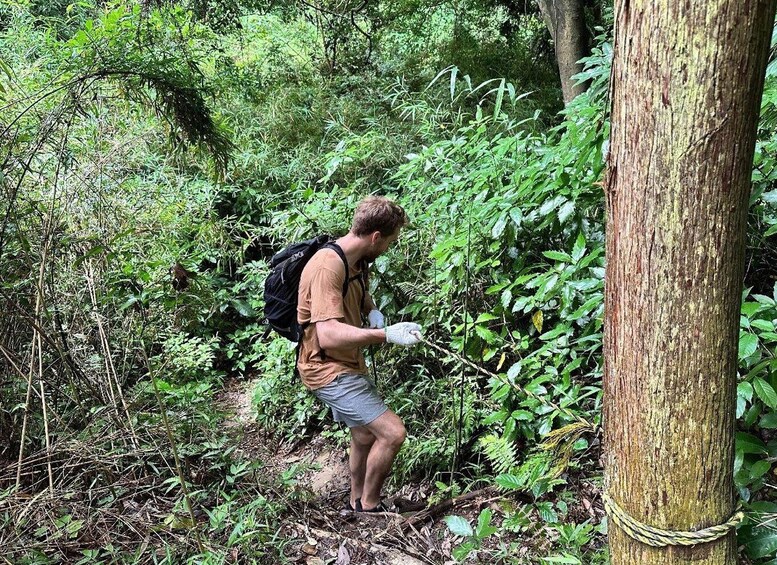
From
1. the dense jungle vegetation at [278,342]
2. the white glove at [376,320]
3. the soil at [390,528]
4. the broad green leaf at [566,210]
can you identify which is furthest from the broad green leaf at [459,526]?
the broad green leaf at [566,210]

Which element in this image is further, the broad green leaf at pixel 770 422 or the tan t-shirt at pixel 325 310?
the tan t-shirt at pixel 325 310

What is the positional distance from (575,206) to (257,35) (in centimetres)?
768

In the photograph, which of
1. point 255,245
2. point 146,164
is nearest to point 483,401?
point 255,245

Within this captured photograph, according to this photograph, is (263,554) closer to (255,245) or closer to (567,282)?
(567,282)

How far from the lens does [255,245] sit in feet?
21.8

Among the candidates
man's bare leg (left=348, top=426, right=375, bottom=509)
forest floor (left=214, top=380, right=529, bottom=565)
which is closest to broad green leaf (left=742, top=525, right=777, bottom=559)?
forest floor (left=214, top=380, right=529, bottom=565)

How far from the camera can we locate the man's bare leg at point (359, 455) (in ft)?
10.8

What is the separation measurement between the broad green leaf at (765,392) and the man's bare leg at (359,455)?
6.63 ft

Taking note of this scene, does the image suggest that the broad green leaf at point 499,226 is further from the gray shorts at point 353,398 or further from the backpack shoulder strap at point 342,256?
the gray shorts at point 353,398

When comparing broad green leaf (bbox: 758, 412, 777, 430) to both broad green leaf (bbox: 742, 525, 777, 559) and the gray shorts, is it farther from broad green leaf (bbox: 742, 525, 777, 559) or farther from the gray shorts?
the gray shorts

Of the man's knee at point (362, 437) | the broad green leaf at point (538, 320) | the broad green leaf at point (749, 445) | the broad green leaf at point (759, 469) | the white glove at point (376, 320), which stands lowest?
the man's knee at point (362, 437)

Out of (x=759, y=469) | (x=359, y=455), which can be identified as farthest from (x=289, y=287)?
(x=759, y=469)

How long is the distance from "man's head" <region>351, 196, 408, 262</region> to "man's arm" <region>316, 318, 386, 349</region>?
462mm

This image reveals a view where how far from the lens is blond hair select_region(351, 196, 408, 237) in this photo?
2955 millimetres
